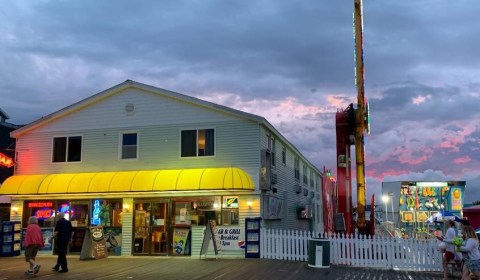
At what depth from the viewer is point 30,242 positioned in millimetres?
14727

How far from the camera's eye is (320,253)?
53.0 ft

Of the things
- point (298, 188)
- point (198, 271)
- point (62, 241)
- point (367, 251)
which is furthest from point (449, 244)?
point (298, 188)

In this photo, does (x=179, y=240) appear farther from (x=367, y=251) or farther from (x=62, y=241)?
(x=367, y=251)

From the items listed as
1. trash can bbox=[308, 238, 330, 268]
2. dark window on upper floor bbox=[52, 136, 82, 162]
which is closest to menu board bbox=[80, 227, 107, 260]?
dark window on upper floor bbox=[52, 136, 82, 162]

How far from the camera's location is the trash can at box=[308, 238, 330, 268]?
16.1m

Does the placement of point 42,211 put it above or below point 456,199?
below

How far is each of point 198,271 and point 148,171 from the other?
21.9ft

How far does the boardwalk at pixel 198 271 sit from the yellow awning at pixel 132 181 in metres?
2.86

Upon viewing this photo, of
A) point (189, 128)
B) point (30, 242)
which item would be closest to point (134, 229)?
point (189, 128)

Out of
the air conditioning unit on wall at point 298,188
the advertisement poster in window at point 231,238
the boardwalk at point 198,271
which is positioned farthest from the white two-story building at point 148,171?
the air conditioning unit on wall at point 298,188

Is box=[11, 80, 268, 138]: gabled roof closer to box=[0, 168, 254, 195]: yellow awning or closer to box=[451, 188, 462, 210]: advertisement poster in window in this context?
box=[0, 168, 254, 195]: yellow awning

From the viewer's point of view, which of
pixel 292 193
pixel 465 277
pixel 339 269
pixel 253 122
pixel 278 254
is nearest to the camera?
pixel 465 277

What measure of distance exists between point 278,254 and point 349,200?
450 cm

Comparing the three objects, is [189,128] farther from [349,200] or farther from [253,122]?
[349,200]
